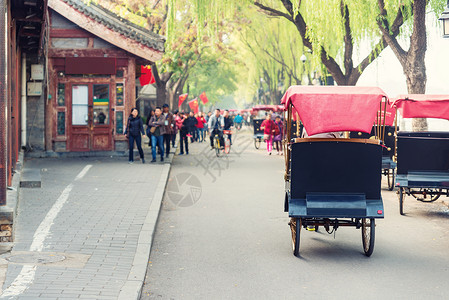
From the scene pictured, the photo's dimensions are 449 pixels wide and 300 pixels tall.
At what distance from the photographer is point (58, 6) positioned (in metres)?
22.6

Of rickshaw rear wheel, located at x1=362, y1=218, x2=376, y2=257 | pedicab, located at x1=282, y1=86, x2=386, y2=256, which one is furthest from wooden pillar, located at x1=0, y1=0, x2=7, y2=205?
rickshaw rear wheel, located at x1=362, y1=218, x2=376, y2=257

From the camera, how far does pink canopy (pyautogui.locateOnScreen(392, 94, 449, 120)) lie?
12.8m

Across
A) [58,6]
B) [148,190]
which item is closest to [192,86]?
[58,6]

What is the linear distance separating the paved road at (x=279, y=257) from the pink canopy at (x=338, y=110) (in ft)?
5.17

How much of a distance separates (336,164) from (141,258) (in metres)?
2.64

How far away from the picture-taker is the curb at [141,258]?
248 inches

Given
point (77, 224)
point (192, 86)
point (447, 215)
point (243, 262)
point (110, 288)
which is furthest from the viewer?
point (192, 86)

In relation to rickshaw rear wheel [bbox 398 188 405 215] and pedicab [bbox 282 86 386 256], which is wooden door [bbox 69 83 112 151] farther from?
pedicab [bbox 282 86 386 256]

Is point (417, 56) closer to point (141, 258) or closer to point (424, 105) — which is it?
point (424, 105)

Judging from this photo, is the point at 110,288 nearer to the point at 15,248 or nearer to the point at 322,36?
the point at 15,248

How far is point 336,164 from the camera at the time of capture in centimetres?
851

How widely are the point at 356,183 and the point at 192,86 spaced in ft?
223

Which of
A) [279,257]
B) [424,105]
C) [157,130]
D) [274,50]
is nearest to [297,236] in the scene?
[279,257]

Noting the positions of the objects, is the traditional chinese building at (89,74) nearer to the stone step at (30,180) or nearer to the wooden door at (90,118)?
the wooden door at (90,118)
